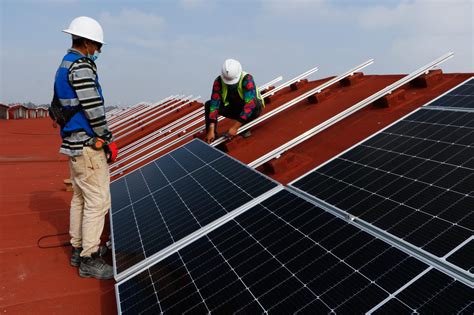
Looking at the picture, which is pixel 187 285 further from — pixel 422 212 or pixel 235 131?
pixel 235 131

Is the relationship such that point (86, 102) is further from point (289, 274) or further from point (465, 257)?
point (465, 257)

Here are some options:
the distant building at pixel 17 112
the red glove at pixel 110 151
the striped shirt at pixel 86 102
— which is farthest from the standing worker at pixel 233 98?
the distant building at pixel 17 112

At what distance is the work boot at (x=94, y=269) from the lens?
4.71 meters

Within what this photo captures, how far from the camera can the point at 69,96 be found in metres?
4.54

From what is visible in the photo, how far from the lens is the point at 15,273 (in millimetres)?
4844

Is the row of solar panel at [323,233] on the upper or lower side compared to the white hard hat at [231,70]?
lower

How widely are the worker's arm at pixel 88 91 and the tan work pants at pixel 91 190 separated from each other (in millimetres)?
391

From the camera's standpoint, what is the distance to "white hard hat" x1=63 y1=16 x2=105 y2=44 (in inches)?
180

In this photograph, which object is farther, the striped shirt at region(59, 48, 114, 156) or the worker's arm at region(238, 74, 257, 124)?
the worker's arm at region(238, 74, 257, 124)

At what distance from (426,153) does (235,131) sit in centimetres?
410

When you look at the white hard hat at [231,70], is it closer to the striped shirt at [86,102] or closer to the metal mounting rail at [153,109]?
the striped shirt at [86,102]

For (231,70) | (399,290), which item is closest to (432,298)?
(399,290)

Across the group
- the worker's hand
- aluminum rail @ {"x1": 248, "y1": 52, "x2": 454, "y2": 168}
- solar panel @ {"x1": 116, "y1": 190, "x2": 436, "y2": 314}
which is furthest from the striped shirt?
the worker's hand

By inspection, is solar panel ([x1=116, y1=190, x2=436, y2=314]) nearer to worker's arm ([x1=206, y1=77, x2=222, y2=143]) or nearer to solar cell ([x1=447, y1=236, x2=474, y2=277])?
solar cell ([x1=447, y1=236, x2=474, y2=277])
